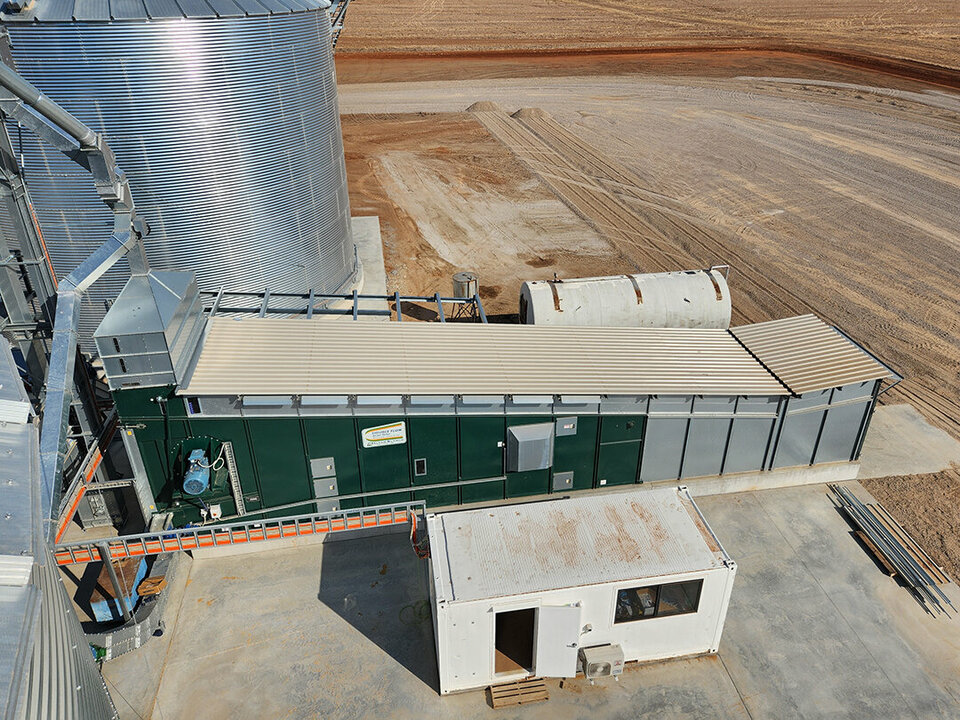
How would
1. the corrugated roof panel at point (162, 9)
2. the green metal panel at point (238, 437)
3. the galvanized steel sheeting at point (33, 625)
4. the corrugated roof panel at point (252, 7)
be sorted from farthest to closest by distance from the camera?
the corrugated roof panel at point (252, 7) → the corrugated roof panel at point (162, 9) → the green metal panel at point (238, 437) → the galvanized steel sheeting at point (33, 625)

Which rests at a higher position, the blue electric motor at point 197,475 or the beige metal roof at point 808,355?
the beige metal roof at point 808,355

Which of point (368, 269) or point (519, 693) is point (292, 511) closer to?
point (519, 693)

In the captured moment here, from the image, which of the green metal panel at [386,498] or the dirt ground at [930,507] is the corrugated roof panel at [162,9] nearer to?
the green metal panel at [386,498]

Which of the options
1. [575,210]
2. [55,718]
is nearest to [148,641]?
[55,718]

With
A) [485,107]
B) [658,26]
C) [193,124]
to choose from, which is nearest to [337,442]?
[193,124]

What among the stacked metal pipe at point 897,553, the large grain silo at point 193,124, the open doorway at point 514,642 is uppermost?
the large grain silo at point 193,124

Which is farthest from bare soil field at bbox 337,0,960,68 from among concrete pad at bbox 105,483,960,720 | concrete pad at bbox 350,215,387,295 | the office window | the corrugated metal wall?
the corrugated metal wall

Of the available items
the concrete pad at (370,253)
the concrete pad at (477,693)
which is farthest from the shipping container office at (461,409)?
the concrete pad at (370,253)

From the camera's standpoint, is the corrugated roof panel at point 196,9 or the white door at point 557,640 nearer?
the white door at point 557,640
